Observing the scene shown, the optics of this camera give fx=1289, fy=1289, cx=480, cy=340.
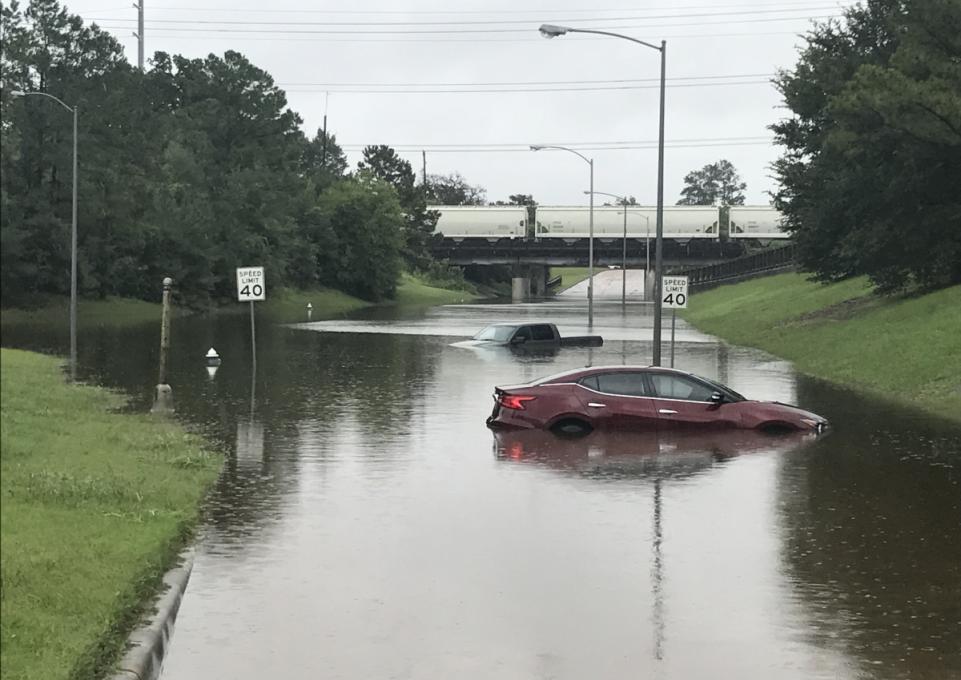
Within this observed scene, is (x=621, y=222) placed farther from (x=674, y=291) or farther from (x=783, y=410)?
(x=783, y=410)

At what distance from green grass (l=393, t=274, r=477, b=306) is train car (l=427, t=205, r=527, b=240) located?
5.72 m

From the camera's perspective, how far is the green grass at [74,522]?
7003 millimetres

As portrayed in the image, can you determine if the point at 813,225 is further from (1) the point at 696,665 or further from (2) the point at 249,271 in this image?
(1) the point at 696,665

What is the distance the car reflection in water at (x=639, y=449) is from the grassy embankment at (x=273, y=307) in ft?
22.2

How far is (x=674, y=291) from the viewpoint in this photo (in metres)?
27.7

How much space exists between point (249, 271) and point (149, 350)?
22.6 ft

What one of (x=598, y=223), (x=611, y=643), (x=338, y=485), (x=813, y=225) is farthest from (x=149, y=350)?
(x=598, y=223)

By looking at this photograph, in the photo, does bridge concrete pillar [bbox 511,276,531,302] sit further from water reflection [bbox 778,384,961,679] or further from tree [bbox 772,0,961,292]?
water reflection [bbox 778,384,961,679]

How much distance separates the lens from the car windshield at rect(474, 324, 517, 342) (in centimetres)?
4194

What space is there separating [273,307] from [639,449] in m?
69.7

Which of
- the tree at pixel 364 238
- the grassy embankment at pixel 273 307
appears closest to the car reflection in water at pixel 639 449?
the grassy embankment at pixel 273 307

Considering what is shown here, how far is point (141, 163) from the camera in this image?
71.4 m

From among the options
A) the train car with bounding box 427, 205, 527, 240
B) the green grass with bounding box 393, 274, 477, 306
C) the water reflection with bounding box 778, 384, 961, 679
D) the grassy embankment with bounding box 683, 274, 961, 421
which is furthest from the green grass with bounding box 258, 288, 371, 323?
the water reflection with bounding box 778, 384, 961, 679

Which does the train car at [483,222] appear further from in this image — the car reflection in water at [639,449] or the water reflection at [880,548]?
the water reflection at [880,548]
